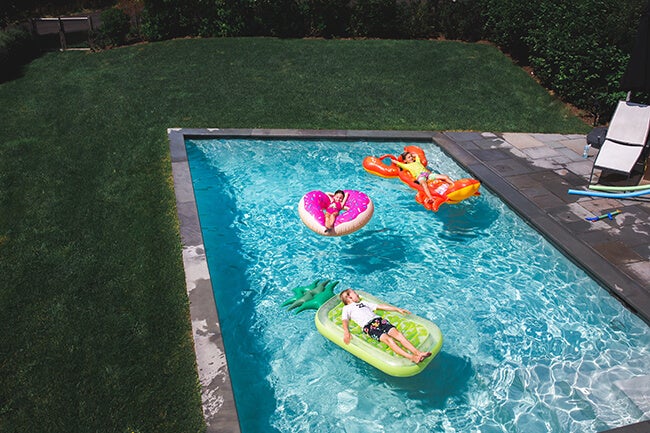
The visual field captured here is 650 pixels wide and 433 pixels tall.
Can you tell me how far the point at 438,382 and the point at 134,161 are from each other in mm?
7884

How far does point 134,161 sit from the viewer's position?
11.6m

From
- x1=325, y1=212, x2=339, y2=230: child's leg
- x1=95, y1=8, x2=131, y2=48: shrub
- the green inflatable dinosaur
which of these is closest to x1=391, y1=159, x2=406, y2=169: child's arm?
x1=325, y1=212, x2=339, y2=230: child's leg

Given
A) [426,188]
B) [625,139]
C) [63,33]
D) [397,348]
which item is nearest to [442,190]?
[426,188]

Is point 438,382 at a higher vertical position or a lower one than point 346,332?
lower

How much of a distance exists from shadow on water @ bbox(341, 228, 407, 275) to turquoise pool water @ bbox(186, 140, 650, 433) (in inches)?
1.2

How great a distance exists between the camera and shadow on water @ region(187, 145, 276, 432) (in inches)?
259

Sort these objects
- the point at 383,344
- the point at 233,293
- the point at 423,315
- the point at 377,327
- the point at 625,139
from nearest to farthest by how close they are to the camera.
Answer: the point at 383,344, the point at 377,327, the point at 423,315, the point at 233,293, the point at 625,139

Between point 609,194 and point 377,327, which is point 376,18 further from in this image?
point 377,327

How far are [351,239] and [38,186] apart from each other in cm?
611

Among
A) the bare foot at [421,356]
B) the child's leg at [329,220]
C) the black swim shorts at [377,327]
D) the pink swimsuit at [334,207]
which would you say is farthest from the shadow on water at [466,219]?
the bare foot at [421,356]

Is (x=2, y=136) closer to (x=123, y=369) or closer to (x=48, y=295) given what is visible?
(x=48, y=295)

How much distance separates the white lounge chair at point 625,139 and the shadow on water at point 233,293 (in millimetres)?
6932

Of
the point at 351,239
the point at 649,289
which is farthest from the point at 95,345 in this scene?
the point at 649,289

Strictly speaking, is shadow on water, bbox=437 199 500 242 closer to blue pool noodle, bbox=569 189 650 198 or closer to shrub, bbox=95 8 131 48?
blue pool noodle, bbox=569 189 650 198
